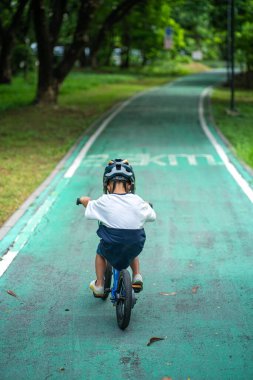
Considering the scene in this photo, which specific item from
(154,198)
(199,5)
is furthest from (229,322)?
(199,5)

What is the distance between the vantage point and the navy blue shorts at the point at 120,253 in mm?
6027

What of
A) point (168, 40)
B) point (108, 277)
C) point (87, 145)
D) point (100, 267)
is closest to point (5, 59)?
point (168, 40)

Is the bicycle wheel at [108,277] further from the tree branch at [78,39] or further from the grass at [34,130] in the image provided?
the tree branch at [78,39]

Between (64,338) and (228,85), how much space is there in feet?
133

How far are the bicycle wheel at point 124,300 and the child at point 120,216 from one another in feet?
0.56

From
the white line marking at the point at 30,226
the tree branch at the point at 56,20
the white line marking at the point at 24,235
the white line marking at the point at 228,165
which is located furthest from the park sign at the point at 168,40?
the white line marking at the point at 24,235

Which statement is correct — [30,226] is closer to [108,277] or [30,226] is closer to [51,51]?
[108,277]

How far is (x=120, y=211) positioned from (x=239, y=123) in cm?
1726

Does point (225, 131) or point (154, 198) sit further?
point (225, 131)

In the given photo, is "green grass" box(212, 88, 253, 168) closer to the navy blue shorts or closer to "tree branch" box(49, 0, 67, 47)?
"tree branch" box(49, 0, 67, 47)

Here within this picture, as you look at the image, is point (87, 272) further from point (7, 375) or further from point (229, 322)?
point (7, 375)

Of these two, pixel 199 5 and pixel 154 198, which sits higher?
pixel 199 5

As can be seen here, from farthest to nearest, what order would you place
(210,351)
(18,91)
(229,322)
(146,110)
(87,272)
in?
1. (18,91)
2. (146,110)
3. (87,272)
4. (229,322)
5. (210,351)

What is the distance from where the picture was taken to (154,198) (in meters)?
11.5
